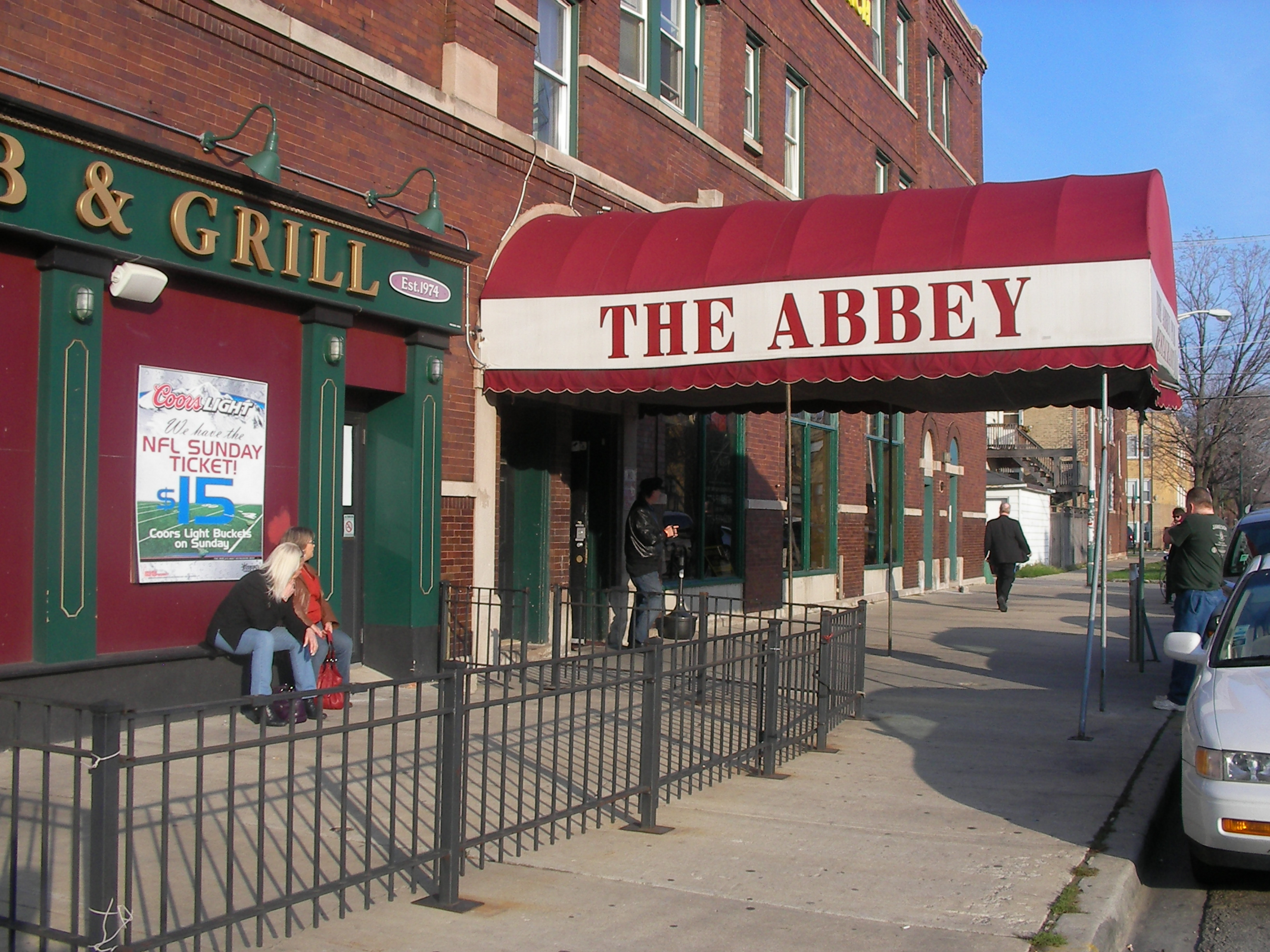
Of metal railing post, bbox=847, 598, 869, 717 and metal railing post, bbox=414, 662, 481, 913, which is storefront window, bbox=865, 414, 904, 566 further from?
metal railing post, bbox=414, 662, 481, 913

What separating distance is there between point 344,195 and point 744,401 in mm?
5235

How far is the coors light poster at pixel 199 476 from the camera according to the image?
8109 mm

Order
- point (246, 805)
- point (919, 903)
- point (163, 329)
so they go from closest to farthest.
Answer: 1. point (919, 903)
2. point (246, 805)
3. point (163, 329)

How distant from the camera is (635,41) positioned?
14.2 meters

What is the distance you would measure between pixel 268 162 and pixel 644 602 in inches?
175

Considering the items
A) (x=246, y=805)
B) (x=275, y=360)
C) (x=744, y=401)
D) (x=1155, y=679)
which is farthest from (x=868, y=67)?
(x=246, y=805)

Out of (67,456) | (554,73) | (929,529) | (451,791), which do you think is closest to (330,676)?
(67,456)

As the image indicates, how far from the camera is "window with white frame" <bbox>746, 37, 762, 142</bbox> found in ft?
56.5

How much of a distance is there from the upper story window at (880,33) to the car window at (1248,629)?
17.9 m

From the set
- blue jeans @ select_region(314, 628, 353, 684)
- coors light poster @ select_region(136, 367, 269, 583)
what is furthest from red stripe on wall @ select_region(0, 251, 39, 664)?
blue jeans @ select_region(314, 628, 353, 684)

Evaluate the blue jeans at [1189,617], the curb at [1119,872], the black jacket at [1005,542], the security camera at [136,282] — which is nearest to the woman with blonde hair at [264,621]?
the security camera at [136,282]

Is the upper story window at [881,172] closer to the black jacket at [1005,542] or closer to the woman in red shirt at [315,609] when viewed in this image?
the black jacket at [1005,542]

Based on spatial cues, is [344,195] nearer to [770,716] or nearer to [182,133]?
[182,133]

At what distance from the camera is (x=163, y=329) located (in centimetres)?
820
